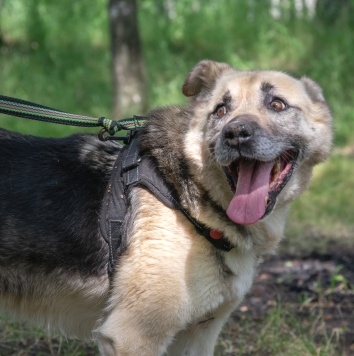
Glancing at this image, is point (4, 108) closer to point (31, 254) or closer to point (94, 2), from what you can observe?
point (31, 254)

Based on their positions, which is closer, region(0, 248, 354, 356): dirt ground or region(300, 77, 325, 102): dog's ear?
region(300, 77, 325, 102): dog's ear

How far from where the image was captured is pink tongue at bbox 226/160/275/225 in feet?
9.86

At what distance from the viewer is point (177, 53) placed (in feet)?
40.9

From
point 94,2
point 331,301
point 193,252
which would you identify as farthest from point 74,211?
point 94,2

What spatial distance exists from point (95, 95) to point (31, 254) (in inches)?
318

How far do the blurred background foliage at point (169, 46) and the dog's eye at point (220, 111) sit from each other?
5.77 metres

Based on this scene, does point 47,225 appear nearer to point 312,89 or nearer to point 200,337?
point 200,337

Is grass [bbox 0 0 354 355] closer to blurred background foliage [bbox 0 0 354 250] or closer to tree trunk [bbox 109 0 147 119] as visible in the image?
blurred background foliage [bbox 0 0 354 250]

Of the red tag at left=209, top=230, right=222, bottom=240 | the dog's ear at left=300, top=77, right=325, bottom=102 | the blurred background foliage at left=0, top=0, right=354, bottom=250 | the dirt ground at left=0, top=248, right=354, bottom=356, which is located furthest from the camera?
the blurred background foliage at left=0, top=0, right=354, bottom=250

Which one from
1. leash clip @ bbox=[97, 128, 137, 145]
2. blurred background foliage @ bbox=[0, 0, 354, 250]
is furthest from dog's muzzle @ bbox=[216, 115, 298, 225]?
blurred background foliage @ bbox=[0, 0, 354, 250]

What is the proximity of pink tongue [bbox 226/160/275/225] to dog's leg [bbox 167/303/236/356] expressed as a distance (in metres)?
0.51

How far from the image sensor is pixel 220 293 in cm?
310

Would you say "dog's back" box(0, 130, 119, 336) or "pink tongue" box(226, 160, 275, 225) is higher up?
"pink tongue" box(226, 160, 275, 225)

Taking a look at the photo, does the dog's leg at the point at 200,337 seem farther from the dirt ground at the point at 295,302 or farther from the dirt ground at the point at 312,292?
the dirt ground at the point at 312,292
